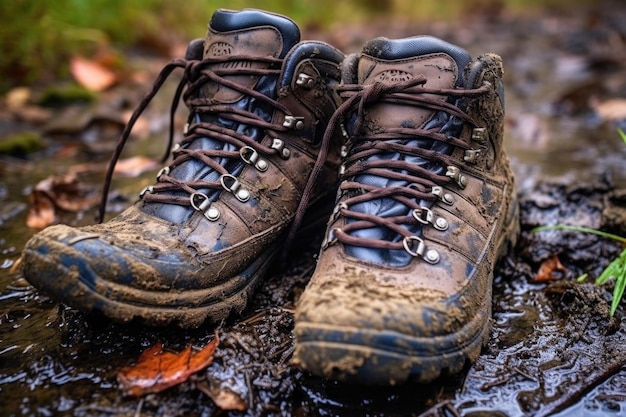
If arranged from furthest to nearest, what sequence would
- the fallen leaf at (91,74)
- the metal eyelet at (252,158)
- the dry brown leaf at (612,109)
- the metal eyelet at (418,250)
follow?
the fallen leaf at (91,74) → the dry brown leaf at (612,109) → the metal eyelet at (252,158) → the metal eyelet at (418,250)

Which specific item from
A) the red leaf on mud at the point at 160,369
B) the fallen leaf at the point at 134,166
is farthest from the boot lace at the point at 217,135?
the fallen leaf at the point at 134,166

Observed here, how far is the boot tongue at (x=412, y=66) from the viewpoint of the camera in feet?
5.66

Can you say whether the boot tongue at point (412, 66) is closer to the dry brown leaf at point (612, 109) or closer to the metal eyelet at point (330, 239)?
the metal eyelet at point (330, 239)

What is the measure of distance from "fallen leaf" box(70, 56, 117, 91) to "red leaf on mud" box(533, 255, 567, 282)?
4394 millimetres

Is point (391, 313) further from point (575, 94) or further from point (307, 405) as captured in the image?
point (575, 94)

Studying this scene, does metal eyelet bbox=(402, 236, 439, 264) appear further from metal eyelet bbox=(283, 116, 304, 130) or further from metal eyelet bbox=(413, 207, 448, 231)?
metal eyelet bbox=(283, 116, 304, 130)

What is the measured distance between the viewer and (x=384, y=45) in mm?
1778

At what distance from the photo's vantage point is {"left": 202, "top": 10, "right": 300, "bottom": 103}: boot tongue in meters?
1.94

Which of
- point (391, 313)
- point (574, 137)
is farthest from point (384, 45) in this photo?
point (574, 137)

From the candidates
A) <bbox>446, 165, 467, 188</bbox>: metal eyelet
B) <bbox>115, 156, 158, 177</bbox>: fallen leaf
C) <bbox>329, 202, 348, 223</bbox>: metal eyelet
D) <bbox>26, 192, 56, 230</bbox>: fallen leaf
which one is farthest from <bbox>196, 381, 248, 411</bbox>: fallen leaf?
<bbox>115, 156, 158, 177</bbox>: fallen leaf

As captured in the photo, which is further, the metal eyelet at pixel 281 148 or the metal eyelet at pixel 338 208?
the metal eyelet at pixel 281 148

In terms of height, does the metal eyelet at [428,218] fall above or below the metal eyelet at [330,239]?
above

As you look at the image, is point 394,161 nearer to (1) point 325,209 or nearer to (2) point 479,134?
(2) point 479,134

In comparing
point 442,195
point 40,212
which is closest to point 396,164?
point 442,195
